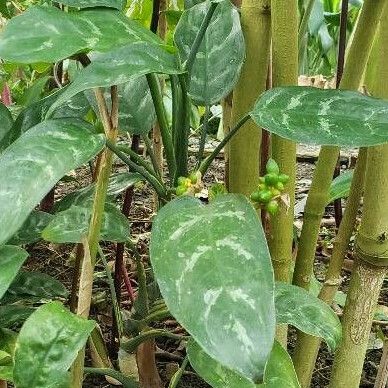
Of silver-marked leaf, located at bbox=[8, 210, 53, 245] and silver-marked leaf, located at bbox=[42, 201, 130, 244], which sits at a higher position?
silver-marked leaf, located at bbox=[42, 201, 130, 244]

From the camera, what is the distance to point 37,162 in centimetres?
48

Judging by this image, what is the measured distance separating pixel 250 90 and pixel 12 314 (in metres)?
0.39

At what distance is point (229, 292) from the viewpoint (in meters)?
0.41

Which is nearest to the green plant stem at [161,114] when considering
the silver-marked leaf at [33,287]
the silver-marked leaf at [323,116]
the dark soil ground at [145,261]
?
the silver-marked leaf at [323,116]

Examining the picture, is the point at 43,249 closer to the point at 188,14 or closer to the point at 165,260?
the point at 188,14

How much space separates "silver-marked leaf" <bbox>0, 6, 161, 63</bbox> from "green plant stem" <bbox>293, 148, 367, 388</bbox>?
37cm

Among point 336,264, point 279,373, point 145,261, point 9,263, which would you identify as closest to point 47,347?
point 9,263

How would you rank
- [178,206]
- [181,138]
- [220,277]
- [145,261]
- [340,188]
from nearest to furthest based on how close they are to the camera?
[220,277], [178,206], [181,138], [340,188], [145,261]

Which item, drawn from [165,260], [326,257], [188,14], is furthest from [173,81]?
[326,257]

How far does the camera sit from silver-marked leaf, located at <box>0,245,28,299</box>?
0.53m

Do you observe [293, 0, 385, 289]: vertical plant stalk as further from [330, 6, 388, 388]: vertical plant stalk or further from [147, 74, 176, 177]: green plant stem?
[147, 74, 176, 177]: green plant stem

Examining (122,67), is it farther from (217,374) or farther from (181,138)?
(217,374)

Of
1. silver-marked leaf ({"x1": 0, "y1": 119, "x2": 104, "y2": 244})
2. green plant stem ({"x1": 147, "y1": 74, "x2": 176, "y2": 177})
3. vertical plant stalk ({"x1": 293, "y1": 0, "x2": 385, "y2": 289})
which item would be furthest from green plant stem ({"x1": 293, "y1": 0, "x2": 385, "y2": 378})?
silver-marked leaf ({"x1": 0, "y1": 119, "x2": 104, "y2": 244})

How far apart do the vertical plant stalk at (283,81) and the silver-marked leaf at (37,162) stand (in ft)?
0.77
